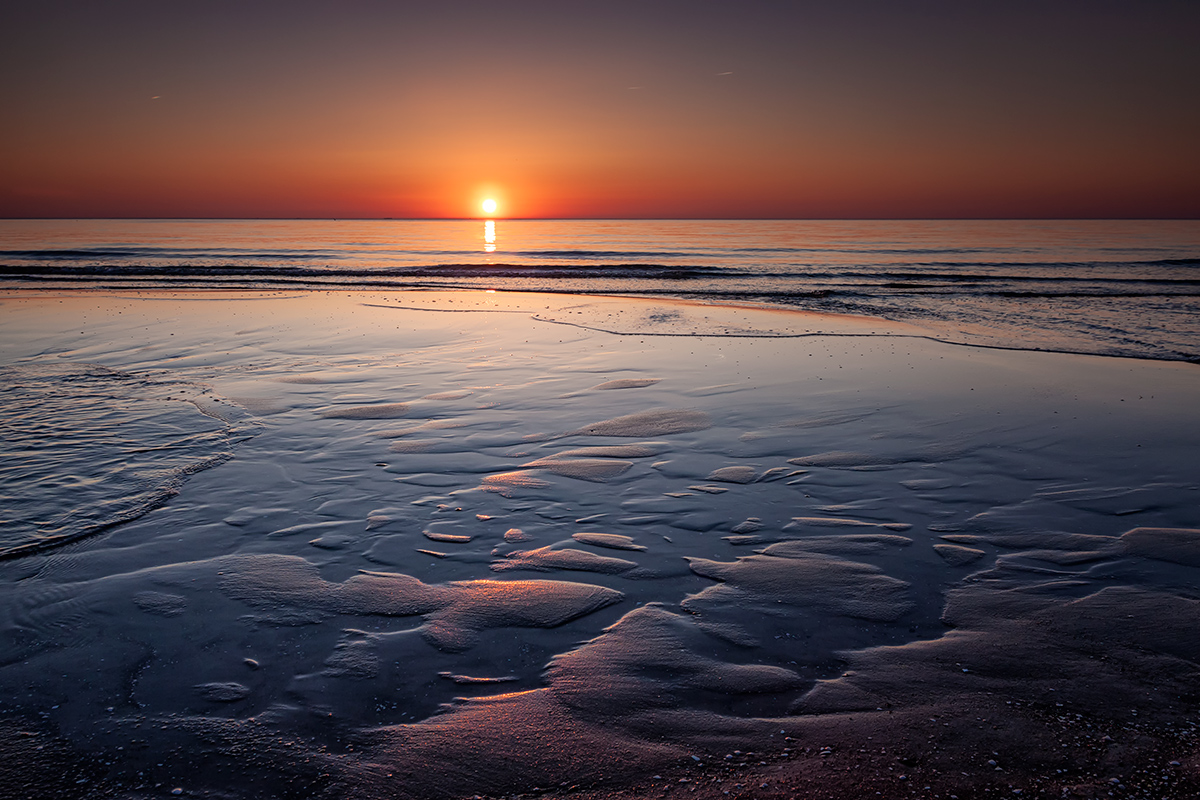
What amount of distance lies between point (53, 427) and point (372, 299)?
50.1 feet

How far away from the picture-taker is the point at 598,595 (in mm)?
3887

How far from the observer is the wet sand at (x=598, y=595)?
2.66 meters

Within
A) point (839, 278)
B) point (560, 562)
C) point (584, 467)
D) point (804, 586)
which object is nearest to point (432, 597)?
point (560, 562)

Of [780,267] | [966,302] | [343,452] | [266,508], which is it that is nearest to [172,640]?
[266,508]

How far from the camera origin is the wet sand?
2.66m

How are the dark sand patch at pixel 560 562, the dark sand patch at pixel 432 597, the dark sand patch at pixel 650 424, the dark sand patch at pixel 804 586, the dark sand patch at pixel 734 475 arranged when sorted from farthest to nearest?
1. the dark sand patch at pixel 650 424
2. the dark sand patch at pixel 734 475
3. the dark sand patch at pixel 560 562
4. the dark sand patch at pixel 804 586
5. the dark sand patch at pixel 432 597

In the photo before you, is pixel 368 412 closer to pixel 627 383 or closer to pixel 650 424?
pixel 650 424

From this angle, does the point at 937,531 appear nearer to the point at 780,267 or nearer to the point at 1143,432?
the point at 1143,432

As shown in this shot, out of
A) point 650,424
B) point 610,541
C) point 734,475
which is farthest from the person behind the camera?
point 650,424

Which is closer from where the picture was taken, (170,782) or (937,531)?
(170,782)

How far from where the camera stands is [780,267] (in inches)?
1443

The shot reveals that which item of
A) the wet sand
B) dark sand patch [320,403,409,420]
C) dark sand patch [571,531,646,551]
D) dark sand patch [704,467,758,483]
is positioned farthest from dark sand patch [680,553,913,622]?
dark sand patch [320,403,409,420]

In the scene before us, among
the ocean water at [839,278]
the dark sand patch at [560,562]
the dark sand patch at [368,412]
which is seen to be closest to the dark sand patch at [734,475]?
the dark sand patch at [560,562]

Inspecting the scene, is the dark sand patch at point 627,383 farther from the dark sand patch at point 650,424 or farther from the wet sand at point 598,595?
the dark sand patch at point 650,424
